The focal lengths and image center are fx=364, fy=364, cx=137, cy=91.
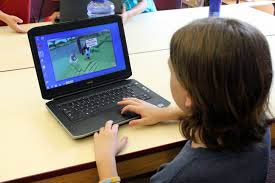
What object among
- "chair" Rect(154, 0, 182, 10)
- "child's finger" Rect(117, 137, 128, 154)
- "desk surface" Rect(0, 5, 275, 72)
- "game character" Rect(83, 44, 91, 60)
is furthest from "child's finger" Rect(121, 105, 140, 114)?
"chair" Rect(154, 0, 182, 10)

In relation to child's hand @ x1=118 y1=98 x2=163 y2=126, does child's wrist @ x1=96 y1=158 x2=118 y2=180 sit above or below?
below

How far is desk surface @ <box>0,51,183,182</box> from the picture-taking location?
89cm

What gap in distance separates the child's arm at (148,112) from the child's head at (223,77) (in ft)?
0.71

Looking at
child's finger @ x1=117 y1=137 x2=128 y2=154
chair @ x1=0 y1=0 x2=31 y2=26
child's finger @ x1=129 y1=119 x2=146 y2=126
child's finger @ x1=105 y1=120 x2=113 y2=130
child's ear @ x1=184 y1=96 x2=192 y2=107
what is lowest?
child's finger @ x1=117 y1=137 x2=128 y2=154

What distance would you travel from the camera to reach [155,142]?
98cm

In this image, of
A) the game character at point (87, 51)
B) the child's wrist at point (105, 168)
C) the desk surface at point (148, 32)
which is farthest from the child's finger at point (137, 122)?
the desk surface at point (148, 32)

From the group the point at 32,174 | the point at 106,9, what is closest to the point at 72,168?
the point at 32,174

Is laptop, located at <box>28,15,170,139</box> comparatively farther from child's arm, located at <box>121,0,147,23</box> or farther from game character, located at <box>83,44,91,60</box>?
child's arm, located at <box>121,0,147,23</box>

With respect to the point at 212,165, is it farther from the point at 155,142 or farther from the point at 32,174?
the point at 32,174

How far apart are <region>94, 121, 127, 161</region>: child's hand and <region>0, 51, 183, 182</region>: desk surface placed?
0.07 feet

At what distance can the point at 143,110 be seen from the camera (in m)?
1.06

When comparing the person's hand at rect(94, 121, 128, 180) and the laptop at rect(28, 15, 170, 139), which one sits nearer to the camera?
the person's hand at rect(94, 121, 128, 180)

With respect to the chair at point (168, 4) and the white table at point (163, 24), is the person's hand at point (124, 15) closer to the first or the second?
the white table at point (163, 24)

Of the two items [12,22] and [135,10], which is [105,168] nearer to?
[12,22]
